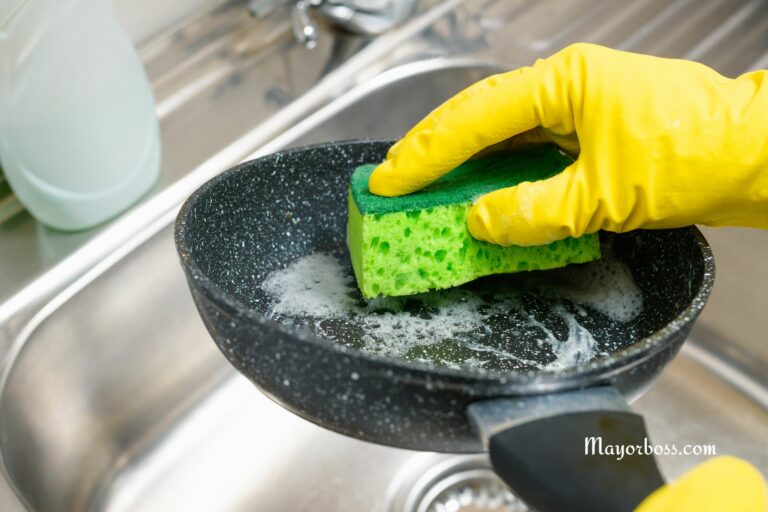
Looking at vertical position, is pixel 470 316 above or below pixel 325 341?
below

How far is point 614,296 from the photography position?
2.07ft

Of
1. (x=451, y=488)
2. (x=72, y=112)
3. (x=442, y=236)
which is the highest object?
(x=72, y=112)

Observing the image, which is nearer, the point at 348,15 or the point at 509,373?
the point at 509,373

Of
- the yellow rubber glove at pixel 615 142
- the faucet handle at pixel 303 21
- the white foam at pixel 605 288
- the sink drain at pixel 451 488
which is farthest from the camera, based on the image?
the faucet handle at pixel 303 21

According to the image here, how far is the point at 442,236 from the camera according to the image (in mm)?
570

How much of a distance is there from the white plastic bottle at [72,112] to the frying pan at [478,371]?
0.58 feet

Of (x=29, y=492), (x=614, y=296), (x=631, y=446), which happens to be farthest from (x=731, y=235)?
(x=29, y=492)

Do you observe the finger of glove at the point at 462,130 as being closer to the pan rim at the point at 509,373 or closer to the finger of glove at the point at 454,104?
the finger of glove at the point at 454,104

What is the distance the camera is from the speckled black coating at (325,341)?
0.41m

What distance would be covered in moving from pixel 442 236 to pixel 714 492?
0.27 metres

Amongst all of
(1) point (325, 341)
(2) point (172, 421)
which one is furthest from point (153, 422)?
(1) point (325, 341)

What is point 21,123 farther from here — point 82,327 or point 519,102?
point 519,102

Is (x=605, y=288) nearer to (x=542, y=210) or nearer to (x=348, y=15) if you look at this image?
(x=542, y=210)

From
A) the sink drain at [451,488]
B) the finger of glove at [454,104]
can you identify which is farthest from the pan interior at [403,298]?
the sink drain at [451,488]
